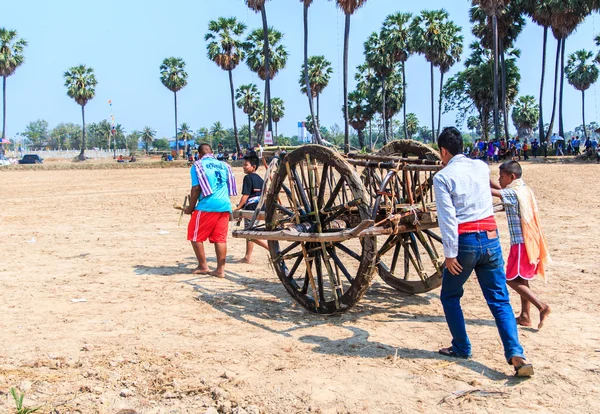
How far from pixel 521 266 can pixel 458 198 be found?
128 centimetres

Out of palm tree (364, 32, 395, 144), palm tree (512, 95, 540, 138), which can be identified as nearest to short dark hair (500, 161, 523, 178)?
palm tree (364, 32, 395, 144)

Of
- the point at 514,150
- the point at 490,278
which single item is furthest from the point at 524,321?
the point at 514,150

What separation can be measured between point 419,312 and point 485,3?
32.9m

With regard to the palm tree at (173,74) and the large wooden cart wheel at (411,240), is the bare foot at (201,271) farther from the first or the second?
the palm tree at (173,74)

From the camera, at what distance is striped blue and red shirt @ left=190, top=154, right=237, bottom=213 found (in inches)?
295

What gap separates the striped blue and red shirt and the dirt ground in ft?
3.22

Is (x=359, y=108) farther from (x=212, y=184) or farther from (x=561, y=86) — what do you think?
(x=212, y=184)

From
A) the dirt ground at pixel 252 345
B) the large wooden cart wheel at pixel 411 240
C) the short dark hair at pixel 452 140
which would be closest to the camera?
the dirt ground at pixel 252 345

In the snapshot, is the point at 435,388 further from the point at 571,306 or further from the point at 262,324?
the point at 571,306

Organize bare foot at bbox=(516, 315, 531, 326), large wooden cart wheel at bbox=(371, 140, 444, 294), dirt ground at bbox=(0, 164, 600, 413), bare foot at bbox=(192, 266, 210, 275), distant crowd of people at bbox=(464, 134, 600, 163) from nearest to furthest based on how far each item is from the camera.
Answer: dirt ground at bbox=(0, 164, 600, 413), bare foot at bbox=(516, 315, 531, 326), large wooden cart wheel at bbox=(371, 140, 444, 294), bare foot at bbox=(192, 266, 210, 275), distant crowd of people at bbox=(464, 134, 600, 163)

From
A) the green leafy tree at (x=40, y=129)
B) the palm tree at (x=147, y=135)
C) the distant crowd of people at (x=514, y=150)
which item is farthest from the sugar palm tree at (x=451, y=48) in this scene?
the green leafy tree at (x=40, y=129)

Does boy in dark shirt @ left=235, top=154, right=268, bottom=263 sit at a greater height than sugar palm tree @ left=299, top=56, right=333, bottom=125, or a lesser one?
lesser

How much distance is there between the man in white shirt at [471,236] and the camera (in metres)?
4.22

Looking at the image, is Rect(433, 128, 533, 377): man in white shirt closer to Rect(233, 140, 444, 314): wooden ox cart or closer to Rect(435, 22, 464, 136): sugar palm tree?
Rect(233, 140, 444, 314): wooden ox cart
